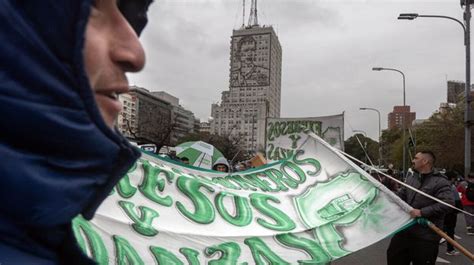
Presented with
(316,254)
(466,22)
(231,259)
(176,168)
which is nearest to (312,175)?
(316,254)

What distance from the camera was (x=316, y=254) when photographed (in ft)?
10.0

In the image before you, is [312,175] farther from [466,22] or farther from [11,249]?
[466,22]

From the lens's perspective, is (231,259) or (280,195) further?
(280,195)

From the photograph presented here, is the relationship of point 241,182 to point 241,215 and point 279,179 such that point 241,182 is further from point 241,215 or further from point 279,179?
point 241,215

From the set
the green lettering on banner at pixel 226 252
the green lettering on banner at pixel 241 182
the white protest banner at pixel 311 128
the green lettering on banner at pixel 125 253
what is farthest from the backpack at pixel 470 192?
the green lettering on banner at pixel 125 253

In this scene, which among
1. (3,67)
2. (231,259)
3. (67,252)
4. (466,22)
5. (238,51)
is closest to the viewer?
(3,67)

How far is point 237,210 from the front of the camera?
3.02m

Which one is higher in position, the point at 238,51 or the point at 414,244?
the point at 238,51

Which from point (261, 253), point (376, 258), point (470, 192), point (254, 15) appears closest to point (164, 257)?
point (261, 253)

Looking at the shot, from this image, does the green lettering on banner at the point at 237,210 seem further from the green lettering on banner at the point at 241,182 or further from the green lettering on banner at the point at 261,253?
the green lettering on banner at the point at 241,182

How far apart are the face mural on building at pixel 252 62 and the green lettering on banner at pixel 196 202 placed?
96.9m

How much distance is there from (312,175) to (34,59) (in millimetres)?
3627

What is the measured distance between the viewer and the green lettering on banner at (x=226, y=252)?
259 cm

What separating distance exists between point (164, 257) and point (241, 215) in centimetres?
74
